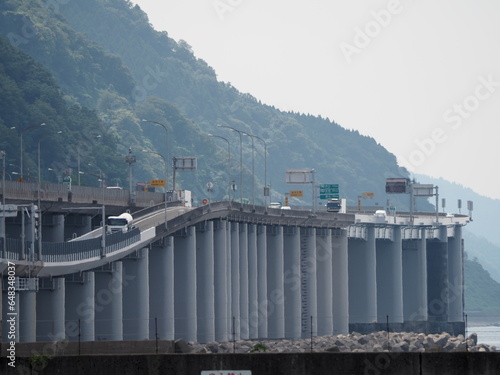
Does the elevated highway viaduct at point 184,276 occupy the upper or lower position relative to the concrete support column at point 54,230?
lower

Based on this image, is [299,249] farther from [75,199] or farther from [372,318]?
[75,199]

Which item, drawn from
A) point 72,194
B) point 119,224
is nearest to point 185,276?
point 72,194

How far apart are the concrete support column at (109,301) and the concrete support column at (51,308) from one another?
932 centimetres

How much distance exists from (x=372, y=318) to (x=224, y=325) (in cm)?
6305

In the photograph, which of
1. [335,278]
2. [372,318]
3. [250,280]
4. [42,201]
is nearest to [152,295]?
[42,201]

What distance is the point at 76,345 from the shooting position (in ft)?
186

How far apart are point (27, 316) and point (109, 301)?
67.0 ft

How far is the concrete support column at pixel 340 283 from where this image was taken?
178 m

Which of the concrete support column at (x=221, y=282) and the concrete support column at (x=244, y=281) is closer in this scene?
the concrete support column at (x=221, y=282)

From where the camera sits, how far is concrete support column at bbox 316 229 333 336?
17288cm

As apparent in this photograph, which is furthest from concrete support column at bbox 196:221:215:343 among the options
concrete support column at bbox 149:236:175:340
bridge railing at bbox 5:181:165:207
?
bridge railing at bbox 5:181:165:207

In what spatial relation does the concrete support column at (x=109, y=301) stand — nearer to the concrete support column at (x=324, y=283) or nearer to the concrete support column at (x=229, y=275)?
the concrete support column at (x=229, y=275)

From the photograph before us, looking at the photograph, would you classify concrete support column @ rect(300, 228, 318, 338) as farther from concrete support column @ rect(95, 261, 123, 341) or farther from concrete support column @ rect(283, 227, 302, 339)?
concrete support column @ rect(95, 261, 123, 341)

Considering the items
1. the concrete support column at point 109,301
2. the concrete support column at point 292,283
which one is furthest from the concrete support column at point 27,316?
the concrete support column at point 292,283
